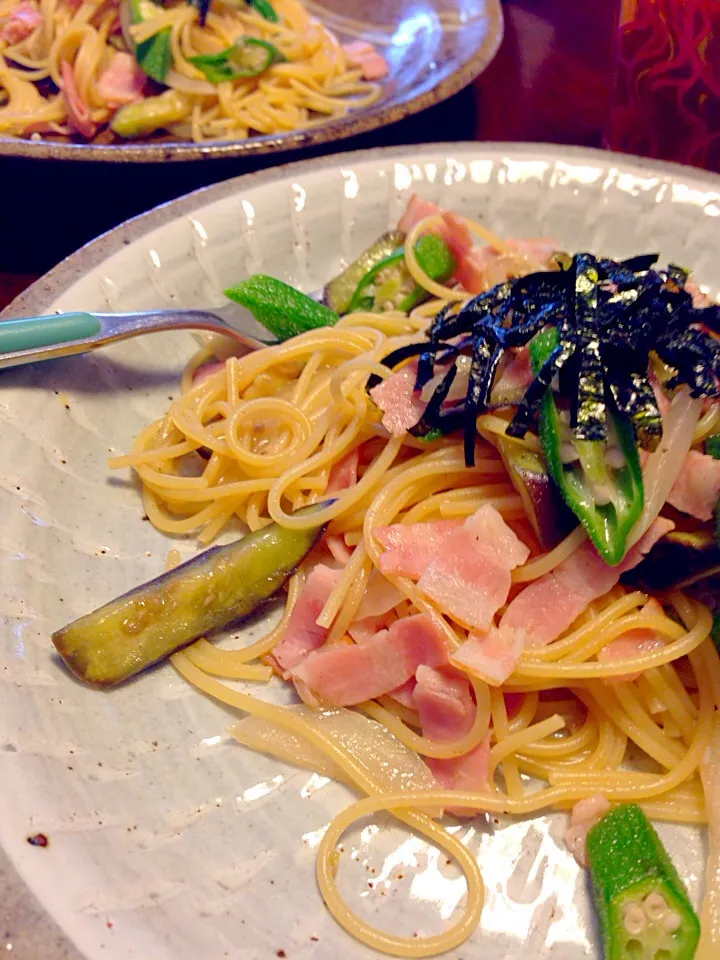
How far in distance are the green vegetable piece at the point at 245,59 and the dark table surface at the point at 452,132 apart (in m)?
1.24

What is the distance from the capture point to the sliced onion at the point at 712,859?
1.69 m

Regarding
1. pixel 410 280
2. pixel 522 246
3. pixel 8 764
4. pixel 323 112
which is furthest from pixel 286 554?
pixel 323 112

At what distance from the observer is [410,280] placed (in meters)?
3.07

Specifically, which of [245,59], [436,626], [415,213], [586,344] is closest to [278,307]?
[415,213]

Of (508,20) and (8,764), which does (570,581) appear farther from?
(508,20)

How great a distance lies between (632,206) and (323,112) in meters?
2.24

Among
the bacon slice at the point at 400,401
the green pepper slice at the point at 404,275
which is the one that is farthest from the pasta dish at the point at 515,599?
the green pepper slice at the point at 404,275

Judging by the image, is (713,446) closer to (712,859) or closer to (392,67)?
(712,859)

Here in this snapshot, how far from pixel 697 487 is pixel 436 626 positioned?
75cm

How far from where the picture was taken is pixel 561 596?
82.2 inches

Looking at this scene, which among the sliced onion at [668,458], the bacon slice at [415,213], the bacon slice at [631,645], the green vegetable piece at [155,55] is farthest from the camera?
the green vegetable piece at [155,55]

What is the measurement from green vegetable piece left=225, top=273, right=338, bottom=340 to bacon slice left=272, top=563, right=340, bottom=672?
1.04m

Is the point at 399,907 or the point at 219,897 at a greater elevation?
the point at 219,897

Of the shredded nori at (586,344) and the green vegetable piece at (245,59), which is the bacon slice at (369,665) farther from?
the green vegetable piece at (245,59)
